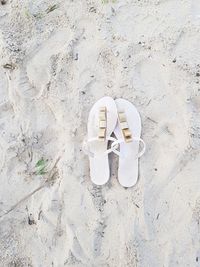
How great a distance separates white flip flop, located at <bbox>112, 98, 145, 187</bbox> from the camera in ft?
6.77

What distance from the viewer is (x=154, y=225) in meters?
1.92

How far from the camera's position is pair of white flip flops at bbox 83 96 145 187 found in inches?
81.2

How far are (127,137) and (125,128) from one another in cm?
4

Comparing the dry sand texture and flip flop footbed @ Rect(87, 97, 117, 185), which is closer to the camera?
the dry sand texture

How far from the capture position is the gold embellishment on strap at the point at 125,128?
210cm

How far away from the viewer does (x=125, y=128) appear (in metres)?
2.11

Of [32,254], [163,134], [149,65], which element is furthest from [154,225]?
[149,65]

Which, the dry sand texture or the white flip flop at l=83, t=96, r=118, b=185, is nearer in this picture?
the dry sand texture

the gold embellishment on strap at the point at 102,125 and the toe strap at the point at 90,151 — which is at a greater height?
the gold embellishment on strap at the point at 102,125

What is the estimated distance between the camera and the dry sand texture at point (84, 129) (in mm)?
1935

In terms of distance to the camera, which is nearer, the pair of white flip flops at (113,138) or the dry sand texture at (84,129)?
the dry sand texture at (84,129)

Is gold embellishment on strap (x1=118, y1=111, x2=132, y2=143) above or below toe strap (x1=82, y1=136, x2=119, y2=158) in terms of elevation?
above

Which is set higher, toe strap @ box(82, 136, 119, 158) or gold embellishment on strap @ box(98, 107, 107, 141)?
gold embellishment on strap @ box(98, 107, 107, 141)

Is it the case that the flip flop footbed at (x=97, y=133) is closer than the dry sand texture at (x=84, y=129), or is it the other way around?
the dry sand texture at (x=84, y=129)
